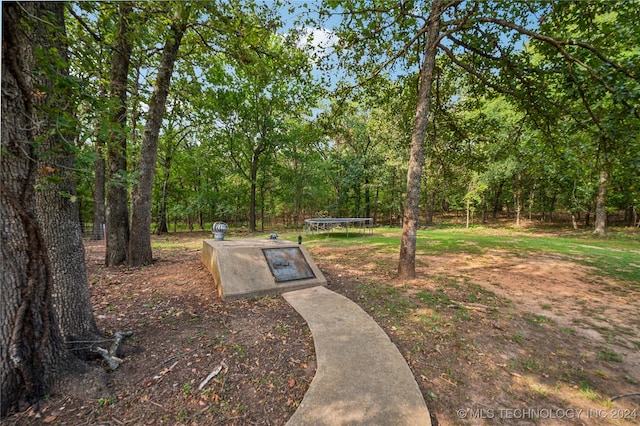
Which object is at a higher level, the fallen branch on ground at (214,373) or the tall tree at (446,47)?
the tall tree at (446,47)

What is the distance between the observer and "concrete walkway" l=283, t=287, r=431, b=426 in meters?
1.86

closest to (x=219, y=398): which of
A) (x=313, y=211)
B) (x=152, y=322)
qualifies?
(x=152, y=322)

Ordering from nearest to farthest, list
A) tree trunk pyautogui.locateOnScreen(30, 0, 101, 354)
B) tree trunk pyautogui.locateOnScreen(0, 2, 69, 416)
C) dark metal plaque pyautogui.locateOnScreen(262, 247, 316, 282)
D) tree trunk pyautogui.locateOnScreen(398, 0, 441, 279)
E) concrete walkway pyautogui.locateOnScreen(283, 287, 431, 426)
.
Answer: tree trunk pyautogui.locateOnScreen(0, 2, 69, 416), concrete walkway pyautogui.locateOnScreen(283, 287, 431, 426), tree trunk pyautogui.locateOnScreen(30, 0, 101, 354), dark metal plaque pyautogui.locateOnScreen(262, 247, 316, 282), tree trunk pyautogui.locateOnScreen(398, 0, 441, 279)

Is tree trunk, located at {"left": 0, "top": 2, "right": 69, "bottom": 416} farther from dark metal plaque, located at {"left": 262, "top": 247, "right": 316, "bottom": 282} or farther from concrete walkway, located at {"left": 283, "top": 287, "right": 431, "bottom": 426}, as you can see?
dark metal plaque, located at {"left": 262, "top": 247, "right": 316, "bottom": 282}

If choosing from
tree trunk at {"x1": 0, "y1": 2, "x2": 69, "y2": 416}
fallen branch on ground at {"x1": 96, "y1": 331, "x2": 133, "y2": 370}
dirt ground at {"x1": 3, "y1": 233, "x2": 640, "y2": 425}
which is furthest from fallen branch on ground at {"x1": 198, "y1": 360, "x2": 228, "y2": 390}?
tree trunk at {"x1": 0, "y1": 2, "x2": 69, "y2": 416}

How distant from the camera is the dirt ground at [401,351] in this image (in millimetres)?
2010

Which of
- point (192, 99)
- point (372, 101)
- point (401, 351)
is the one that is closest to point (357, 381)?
point (401, 351)

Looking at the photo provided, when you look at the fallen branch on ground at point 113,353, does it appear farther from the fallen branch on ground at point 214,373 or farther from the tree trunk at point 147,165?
the tree trunk at point 147,165

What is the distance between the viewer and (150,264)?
6.17 m

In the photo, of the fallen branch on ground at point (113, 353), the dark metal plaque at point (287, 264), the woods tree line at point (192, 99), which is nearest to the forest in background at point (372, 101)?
the woods tree line at point (192, 99)

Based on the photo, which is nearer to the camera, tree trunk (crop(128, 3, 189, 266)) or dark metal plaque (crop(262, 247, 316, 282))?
dark metal plaque (crop(262, 247, 316, 282))

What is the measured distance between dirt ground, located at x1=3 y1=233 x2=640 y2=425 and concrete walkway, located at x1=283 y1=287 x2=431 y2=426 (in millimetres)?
165

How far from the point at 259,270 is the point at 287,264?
64cm

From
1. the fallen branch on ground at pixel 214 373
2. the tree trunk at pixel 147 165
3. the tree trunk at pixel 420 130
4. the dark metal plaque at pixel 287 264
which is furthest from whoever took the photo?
the tree trunk at pixel 147 165
